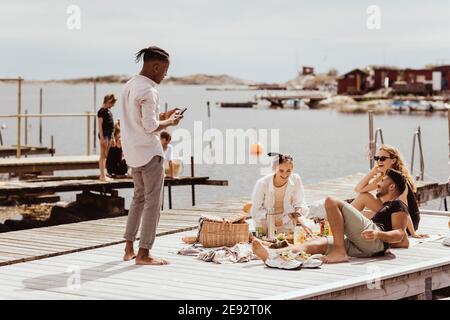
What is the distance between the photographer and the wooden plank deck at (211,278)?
809 cm

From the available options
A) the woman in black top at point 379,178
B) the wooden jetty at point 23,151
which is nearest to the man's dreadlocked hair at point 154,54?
the woman in black top at point 379,178

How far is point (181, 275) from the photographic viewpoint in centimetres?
885

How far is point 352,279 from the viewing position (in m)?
8.53

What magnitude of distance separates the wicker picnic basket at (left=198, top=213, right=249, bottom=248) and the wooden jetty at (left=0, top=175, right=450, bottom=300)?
38cm

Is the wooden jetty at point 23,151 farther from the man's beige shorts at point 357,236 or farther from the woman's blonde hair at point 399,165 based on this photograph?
the man's beige shorts at point 357,236

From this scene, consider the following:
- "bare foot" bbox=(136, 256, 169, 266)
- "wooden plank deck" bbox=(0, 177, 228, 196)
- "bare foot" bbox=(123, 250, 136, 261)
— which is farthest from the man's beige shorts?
"wooden plank deck" bbox=(0, 177, 228, 196)

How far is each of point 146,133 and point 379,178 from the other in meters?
3.75

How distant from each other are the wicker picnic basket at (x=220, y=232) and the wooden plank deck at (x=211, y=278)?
419mm

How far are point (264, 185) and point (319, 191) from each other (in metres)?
6.83

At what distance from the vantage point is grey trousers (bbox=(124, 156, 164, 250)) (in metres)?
8.89

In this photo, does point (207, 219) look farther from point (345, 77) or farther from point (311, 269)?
point (345, 77)

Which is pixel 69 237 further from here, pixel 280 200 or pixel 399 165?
pixel 399 165

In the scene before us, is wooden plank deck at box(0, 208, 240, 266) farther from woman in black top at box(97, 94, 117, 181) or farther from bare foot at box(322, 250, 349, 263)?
woman in black top at box(97, 94, 117, 181)

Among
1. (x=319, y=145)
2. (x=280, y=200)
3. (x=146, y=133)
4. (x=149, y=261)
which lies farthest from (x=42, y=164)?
(x=319, y=145)
